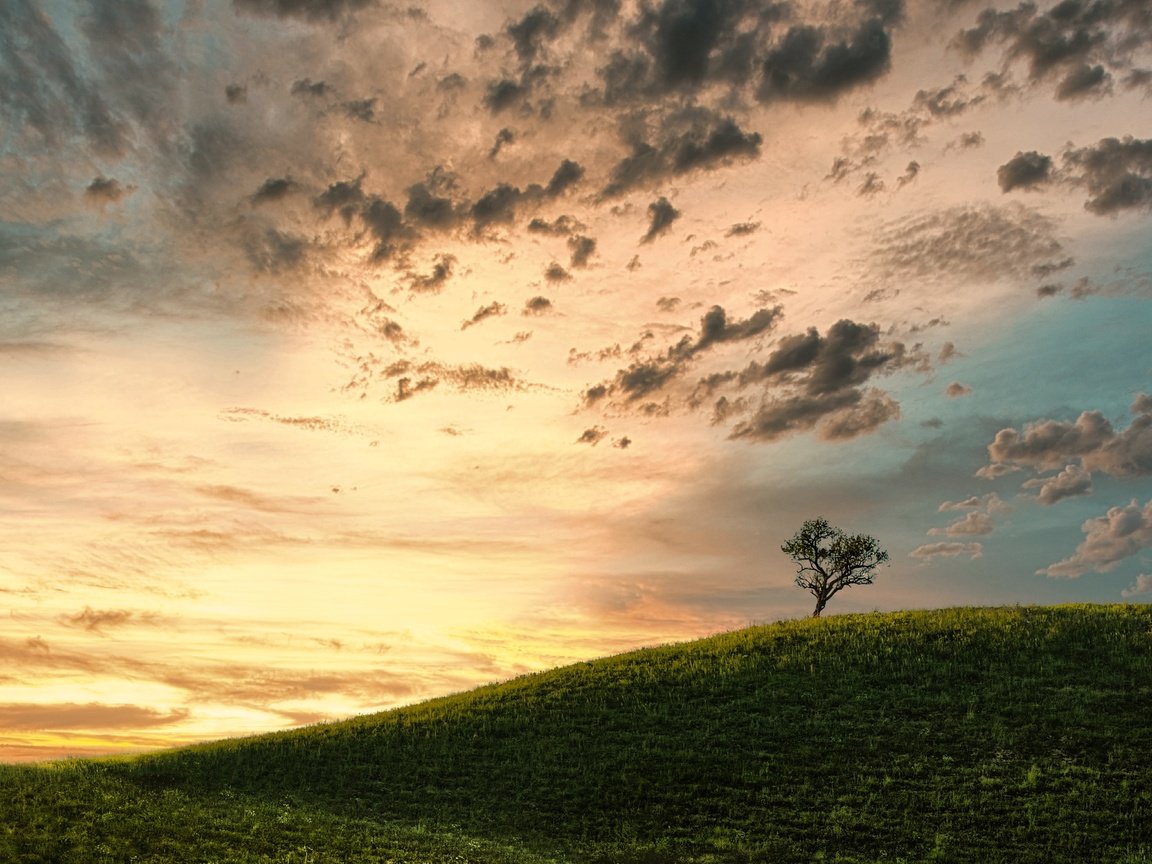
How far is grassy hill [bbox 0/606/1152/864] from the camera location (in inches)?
1265

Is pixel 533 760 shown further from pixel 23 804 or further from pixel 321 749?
pixel 23 804

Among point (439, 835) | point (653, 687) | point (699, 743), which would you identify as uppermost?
point (653, 687)

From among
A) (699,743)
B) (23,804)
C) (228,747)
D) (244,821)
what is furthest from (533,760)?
(23,804)

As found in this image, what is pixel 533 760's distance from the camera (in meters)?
43.5

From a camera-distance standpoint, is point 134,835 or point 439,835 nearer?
point 134,835

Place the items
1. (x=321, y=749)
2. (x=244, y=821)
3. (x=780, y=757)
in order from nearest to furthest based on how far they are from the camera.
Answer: (x=244, y=821) < (x=780, y=757) < (x=321, y=749)

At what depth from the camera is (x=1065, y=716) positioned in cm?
4369

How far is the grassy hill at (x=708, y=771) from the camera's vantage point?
32.1m

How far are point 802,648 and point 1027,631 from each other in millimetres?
14608

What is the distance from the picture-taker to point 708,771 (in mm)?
40594

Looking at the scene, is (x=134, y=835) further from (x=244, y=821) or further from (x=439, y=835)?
(x=439, y=835)

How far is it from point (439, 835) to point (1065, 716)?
103ft

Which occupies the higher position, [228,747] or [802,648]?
[802,648]

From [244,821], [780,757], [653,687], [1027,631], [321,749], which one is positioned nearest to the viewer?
[244,821]
